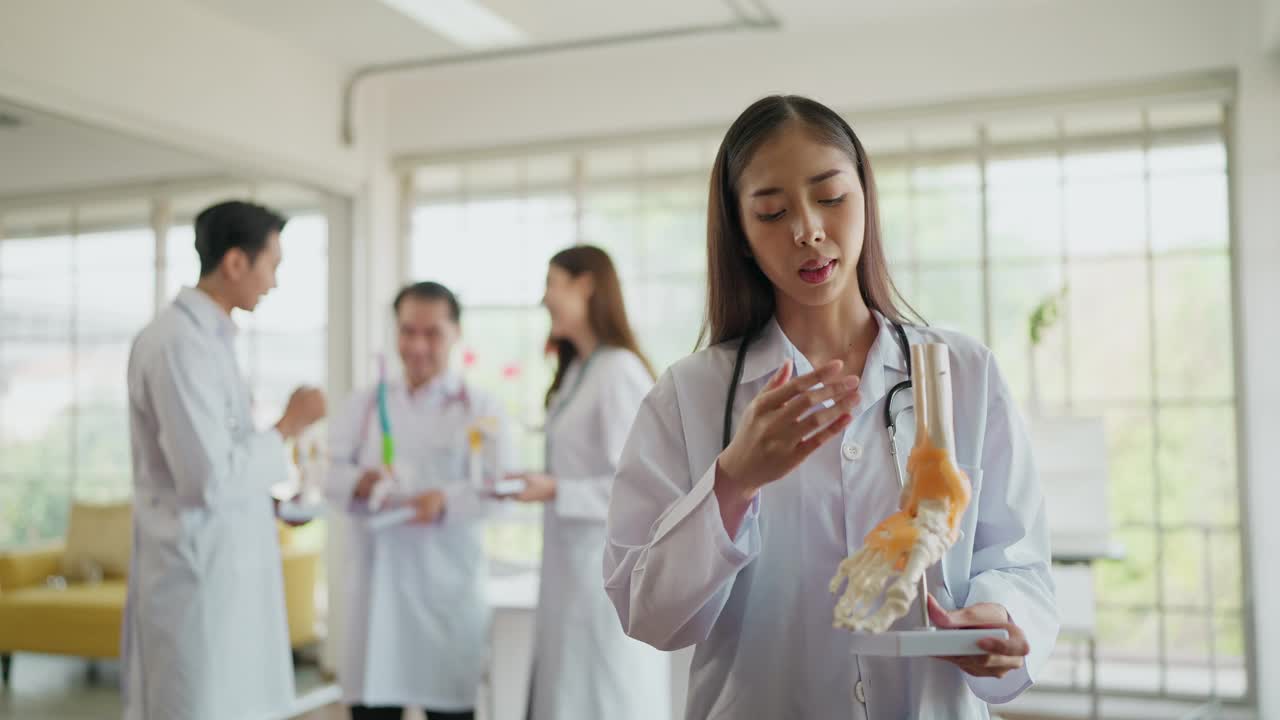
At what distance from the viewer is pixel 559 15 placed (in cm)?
454

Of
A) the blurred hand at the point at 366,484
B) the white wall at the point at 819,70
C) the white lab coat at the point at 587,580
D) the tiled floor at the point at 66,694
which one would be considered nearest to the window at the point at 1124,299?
the white wall at the point at 819,70

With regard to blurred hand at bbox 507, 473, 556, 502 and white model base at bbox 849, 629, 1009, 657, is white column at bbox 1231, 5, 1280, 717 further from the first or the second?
white model base at bbox 849, 629, 1009, 657

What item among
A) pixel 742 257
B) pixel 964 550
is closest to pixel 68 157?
pixel 742 257

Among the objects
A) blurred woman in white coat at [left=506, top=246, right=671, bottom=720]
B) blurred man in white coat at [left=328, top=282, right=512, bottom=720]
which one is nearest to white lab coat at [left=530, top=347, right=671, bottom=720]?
blurred woman in white coat at [left=506, top=246, right=671, bottom=720]

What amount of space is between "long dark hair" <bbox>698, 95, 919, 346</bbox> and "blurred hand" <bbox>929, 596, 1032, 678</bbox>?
1.22 ft

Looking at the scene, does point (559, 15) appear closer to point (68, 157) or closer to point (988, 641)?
point (68, 157)

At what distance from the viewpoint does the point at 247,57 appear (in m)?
4.62

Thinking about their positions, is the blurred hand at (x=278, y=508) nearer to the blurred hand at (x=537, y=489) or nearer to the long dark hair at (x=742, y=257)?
the blurred hand at (x=537, y=489)

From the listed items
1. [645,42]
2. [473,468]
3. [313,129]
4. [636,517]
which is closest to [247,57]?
[313,129]

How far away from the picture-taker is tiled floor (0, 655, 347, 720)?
13.5 feet

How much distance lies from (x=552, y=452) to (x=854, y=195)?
210 cm

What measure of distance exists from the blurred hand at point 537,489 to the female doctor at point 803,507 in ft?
5.88

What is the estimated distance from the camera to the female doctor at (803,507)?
1.11 m

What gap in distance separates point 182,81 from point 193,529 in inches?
91.8
